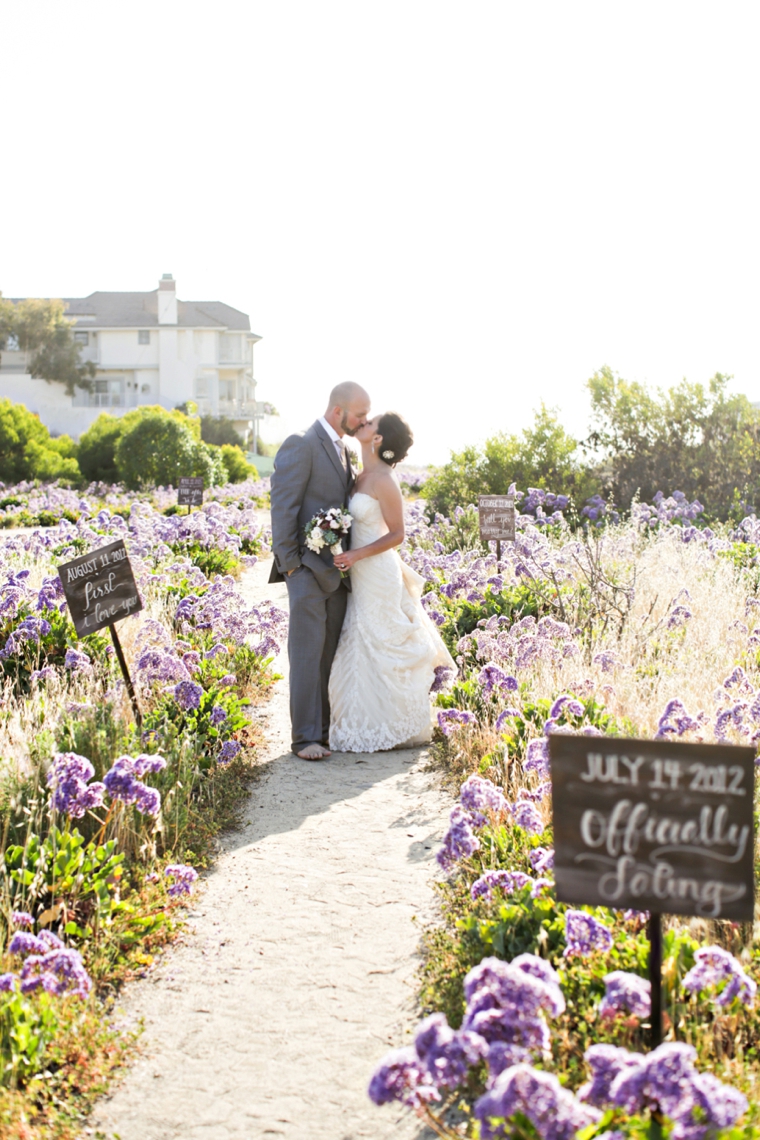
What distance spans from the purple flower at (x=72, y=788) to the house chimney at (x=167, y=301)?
51.8 meters

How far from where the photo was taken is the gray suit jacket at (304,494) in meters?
5.85

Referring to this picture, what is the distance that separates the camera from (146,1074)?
2828 mm

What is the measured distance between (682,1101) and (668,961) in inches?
41.3

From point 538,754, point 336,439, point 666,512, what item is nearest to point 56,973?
point 538,754

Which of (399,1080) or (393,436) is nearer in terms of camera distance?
(399,1080)

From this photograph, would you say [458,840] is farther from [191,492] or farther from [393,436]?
[191,492]

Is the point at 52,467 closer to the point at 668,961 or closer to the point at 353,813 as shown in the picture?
the point at 353,813

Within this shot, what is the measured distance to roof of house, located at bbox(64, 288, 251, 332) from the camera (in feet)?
175

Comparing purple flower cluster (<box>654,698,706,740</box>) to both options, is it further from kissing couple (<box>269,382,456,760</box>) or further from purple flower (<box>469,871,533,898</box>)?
kissing couple (<box>269,382,456,760</box>)

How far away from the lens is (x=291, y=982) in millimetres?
3320

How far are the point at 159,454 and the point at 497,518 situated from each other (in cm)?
1871

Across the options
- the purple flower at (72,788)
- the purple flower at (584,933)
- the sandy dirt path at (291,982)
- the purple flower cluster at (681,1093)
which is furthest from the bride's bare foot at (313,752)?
the purple flower cluster at (681,1093)

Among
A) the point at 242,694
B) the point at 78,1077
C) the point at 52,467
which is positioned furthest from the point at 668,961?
the point at 52,467

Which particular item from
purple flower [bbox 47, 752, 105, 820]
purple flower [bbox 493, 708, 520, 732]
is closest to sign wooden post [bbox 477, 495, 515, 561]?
purple flower [bbox 493, 708, 520, 732]
